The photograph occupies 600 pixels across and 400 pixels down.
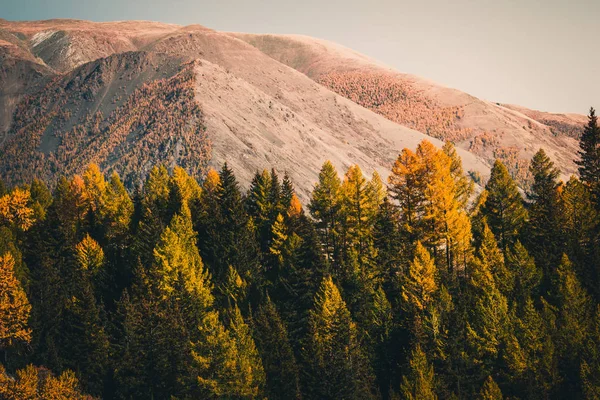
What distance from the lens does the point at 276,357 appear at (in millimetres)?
41344

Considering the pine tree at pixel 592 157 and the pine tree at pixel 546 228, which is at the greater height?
the pine tree at pixel 592 157

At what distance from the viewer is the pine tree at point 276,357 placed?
40.6m

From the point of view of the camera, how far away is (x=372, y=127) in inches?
7377

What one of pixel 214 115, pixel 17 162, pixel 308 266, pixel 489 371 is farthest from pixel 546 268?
pixel 17 162

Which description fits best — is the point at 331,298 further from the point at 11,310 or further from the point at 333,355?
the point at 11,310

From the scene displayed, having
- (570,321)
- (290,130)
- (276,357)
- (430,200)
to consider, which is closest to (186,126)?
(290,130)

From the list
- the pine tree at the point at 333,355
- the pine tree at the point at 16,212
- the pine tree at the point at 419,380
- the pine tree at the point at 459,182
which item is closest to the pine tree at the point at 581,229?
the pine tree at the point at 459,182

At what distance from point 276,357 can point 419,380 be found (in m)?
11.4

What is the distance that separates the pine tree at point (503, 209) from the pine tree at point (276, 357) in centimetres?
2337

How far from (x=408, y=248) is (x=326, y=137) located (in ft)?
347

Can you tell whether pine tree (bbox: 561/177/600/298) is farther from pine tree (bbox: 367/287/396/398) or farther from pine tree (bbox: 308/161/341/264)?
pine tree (bbox: 308/161/341/264)

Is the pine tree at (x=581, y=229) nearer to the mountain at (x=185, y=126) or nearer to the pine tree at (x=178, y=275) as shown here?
the pine tree at (x=178, y=275)

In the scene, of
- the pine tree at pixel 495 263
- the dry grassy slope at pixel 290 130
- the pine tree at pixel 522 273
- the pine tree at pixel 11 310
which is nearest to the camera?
the pine tree at pixel 11 310

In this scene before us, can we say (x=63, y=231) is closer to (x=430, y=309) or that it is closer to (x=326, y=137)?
(x=430, y=309)
